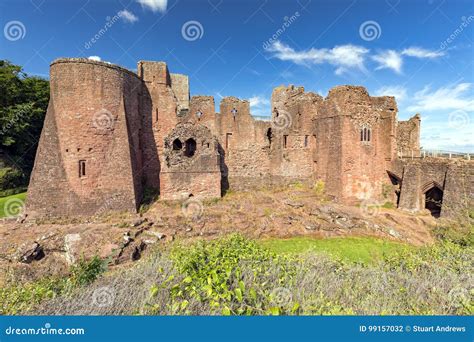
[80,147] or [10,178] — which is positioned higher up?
[80,147]

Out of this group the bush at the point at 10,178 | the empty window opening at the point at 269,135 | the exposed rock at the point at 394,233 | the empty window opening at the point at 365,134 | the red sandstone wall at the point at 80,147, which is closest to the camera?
the exposed rock at the point at 394,233

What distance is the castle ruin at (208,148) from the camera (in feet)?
47.3

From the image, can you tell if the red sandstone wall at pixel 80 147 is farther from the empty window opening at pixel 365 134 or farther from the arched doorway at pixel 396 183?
the arched doorway at pixel 396 183

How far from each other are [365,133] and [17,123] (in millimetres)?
36647

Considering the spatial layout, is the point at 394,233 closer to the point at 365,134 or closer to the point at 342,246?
the point at 342,246

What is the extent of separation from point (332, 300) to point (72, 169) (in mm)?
16419

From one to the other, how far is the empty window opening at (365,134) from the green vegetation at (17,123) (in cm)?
3467

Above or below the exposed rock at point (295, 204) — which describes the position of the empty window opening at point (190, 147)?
above

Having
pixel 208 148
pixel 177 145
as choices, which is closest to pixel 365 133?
pixel 208 148

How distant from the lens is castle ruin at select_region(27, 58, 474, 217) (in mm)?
14406

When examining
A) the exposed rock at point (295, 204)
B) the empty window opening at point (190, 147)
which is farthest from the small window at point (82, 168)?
the exposed rock at point (295, 204)

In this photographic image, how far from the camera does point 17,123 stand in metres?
25.0

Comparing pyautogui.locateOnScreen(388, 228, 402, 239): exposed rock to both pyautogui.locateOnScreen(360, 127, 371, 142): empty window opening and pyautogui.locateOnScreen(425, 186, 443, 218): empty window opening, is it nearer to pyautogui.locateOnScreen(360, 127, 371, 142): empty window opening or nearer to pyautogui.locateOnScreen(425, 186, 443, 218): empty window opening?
pyautogui.locateOnScreen(425, 186, 443, 218): empty window opening

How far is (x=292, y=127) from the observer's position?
21766 mm
